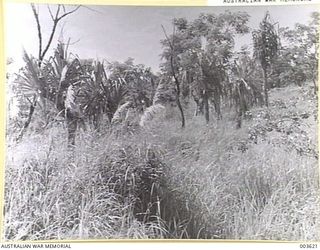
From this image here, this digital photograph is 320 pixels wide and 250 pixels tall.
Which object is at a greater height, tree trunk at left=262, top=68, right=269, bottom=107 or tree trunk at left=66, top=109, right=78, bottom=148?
tree trunk at left=262, top=68, right=269, bottom=107

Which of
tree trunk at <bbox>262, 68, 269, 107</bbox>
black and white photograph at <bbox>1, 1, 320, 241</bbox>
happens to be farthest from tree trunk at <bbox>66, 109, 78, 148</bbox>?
tree trunk at <bbox>262, 68, 269, 107</bbox>

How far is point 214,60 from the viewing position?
0.50 meters

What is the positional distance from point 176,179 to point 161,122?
0.07 meters

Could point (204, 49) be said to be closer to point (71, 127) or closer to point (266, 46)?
point (266, 46)

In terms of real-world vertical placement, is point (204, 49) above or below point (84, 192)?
above

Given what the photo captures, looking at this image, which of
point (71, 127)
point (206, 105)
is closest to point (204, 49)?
point (206, 105)

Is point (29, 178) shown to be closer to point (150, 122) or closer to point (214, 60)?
point (150, 122)

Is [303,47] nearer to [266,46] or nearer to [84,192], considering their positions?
[266,46]

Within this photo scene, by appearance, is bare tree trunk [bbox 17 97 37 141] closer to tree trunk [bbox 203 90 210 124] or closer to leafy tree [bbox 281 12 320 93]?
tree trunk [bbox 203 90 210 124]

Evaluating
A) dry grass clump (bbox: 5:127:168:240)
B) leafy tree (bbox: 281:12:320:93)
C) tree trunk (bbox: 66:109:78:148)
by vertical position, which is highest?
leafy tree (bbox: 281:12:320:93)

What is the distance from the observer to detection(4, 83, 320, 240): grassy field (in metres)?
0.49

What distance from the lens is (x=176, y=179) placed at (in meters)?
0.49

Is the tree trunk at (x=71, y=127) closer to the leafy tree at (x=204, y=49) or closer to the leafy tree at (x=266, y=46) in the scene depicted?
the leafy tree at (x=204, y=49)

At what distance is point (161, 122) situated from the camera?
498mm
